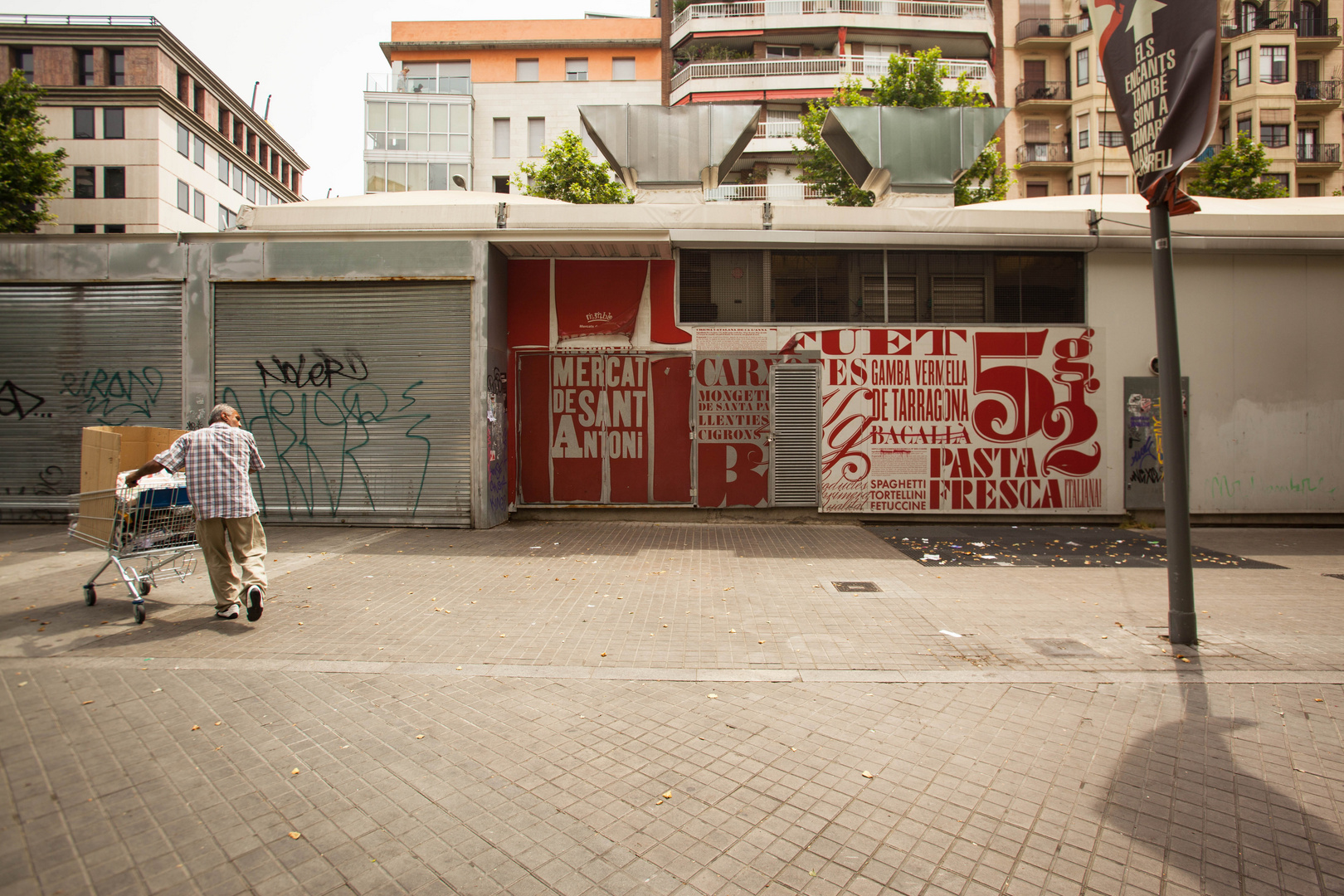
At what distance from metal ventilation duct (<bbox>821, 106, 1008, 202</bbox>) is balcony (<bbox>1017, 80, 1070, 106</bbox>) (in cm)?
3387

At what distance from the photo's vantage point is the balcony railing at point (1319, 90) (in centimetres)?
3628

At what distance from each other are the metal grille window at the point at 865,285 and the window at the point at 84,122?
5045cm

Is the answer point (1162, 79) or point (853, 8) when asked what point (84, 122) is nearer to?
point (853, 8)

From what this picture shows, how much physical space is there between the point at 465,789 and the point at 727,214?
9336 millimetres

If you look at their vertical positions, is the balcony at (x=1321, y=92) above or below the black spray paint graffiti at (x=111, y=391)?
above

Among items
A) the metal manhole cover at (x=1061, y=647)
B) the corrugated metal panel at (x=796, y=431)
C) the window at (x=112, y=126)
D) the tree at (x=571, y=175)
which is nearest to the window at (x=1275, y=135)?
the tree at (x=571, y=175)

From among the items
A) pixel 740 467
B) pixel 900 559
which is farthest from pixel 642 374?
pixel 900 559

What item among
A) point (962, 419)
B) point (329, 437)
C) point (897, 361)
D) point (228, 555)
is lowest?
point (228, 555)

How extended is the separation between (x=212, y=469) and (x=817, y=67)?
37.9m

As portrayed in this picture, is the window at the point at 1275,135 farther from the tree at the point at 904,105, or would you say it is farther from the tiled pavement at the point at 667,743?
the tiled pavement at the point at 667,743

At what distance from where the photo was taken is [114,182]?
1658 inches

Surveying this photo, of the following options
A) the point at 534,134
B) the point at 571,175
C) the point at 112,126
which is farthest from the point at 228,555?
the point at 112,126

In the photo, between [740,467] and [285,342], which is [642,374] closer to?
[740,467]

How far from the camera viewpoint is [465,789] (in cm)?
299
